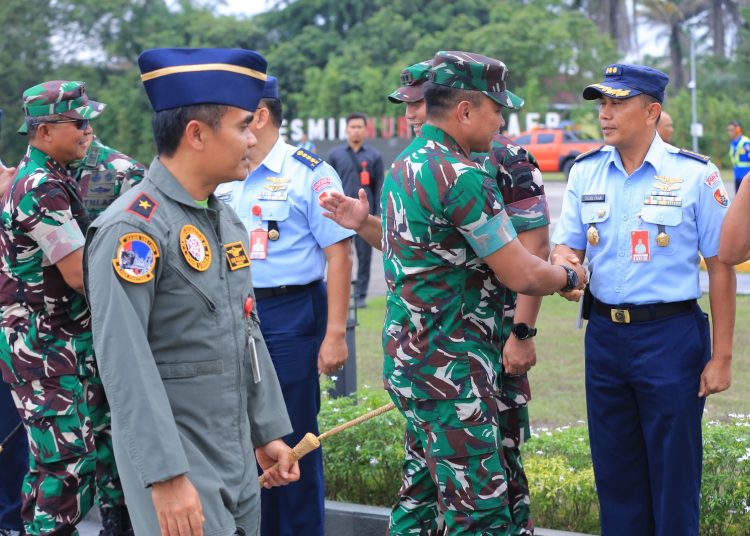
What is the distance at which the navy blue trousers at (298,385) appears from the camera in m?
4.98

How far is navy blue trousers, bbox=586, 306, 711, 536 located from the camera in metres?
4.30

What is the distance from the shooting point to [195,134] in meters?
3.04

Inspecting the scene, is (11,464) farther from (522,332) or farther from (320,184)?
(522,332)

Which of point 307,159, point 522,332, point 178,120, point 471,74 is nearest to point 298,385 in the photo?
point 307,159

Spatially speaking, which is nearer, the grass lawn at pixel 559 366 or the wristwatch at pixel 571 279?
the wristwatch at pixel 571 279

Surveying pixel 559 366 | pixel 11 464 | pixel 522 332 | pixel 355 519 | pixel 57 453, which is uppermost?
pixel 522 332

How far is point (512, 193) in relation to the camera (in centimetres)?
441

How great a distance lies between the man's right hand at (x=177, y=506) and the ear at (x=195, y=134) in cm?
88

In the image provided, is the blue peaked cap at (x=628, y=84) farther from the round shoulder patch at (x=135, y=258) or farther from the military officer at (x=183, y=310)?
the round shoulder patch at (x=135, y=258)

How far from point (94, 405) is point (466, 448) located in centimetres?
197

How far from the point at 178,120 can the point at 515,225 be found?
1755 millimetres

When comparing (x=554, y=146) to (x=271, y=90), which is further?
(x=554, y=146)

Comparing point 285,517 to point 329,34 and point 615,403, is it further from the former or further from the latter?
point 329,34

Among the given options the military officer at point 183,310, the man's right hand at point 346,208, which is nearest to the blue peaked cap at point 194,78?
the military officer at point 183,310
